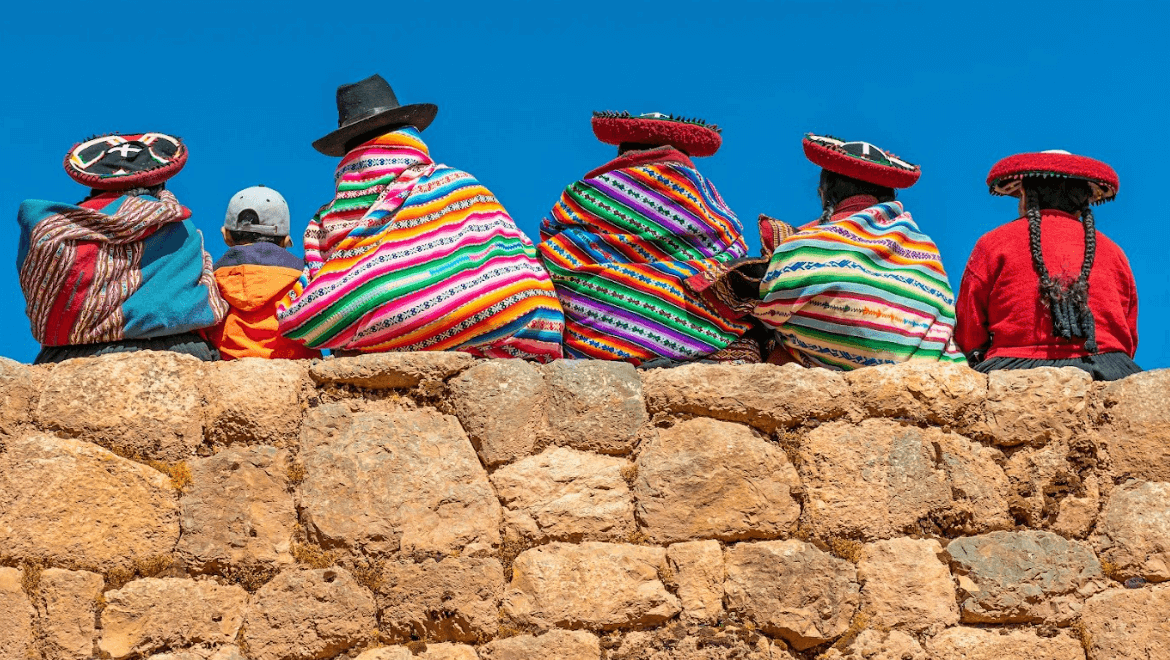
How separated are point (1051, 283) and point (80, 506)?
3133mm

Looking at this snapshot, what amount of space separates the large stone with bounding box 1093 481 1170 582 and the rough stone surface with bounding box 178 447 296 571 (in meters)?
2.40

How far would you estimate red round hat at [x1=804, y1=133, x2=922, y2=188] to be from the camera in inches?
207

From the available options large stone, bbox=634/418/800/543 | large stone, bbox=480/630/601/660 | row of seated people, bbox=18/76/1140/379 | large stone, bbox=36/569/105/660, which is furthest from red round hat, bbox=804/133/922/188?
large stone, bbox=36/569/105/660

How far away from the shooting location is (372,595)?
423cm

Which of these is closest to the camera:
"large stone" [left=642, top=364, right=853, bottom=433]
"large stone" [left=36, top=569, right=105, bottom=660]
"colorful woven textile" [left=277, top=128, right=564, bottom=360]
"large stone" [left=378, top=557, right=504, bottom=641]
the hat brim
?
"large stone" [left=36, top=569, right=105, bottom=660]

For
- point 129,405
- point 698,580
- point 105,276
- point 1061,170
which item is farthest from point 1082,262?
point 105,276

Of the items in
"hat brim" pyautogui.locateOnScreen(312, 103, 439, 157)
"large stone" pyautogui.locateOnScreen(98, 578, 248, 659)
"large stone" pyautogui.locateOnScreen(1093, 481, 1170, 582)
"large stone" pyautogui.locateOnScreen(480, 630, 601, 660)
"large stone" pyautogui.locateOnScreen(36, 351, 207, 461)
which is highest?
"hat brim" pyautogui.locateOnScreen(312, 103, 439, 157)

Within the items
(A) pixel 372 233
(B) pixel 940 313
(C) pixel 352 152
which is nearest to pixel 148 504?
(A) pixel 372 233

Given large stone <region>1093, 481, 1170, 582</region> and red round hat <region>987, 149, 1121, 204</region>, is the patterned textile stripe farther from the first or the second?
large stone <region>1093, 481, 1170, 582</region>

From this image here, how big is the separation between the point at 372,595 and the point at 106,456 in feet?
2.78

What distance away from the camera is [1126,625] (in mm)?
4422

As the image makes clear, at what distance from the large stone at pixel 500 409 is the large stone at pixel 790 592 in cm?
69

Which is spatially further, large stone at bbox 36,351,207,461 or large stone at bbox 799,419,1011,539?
large stone at bbox 799,419,1011,539

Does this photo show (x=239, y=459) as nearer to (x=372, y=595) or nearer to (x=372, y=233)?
(x=372, y=595)
